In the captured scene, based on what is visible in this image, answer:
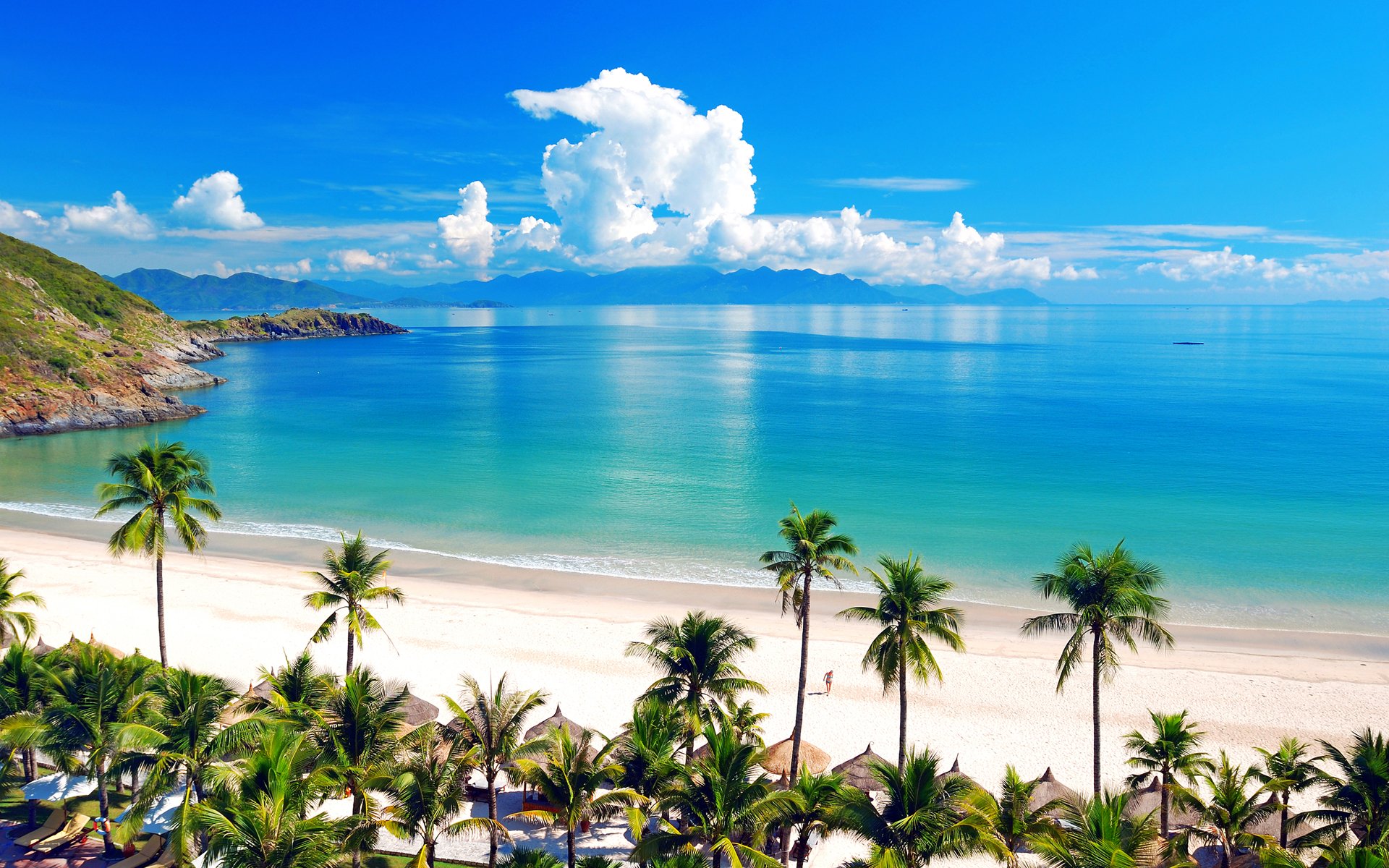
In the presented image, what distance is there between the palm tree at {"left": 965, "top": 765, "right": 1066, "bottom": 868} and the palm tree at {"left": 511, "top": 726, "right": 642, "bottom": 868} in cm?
715

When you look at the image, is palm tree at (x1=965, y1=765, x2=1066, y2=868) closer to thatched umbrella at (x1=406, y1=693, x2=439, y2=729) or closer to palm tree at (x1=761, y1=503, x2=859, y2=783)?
palm tree at (x1=761, y1=503, x2=859, y2=783)

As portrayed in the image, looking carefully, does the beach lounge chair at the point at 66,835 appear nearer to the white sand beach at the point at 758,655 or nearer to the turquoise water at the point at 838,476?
the white sand beach at the point at 758,655

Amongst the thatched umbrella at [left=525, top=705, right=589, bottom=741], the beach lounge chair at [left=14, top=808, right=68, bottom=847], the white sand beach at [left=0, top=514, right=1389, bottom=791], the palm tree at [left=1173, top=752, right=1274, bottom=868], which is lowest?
the white sand beach at [left=0, top=514, right=1389, bottom=791]

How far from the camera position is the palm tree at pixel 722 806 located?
15.1 meters

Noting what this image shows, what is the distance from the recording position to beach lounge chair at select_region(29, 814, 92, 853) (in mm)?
18188

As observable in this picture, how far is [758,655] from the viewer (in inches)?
1332

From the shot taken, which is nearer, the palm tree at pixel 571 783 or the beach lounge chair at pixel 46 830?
the palm tree at pixel 571 783

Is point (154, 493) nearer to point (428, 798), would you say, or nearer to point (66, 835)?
point (66, 835)

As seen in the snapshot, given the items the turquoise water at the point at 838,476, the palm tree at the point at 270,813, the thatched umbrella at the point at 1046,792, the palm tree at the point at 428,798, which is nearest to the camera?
the palm tree at the point at 270,813

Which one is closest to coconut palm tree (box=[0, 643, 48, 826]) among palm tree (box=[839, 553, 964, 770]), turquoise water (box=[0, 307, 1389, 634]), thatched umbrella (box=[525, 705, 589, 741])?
thatched umbrella (box=[525, 705, 589, 741])

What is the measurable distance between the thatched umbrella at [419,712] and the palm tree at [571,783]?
10.1 m

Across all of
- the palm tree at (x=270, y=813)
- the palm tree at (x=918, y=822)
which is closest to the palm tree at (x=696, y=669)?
the palm tree at (x=918, y=822)

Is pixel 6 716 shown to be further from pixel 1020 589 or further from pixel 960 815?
pixel 1020 589

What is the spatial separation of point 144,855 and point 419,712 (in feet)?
27.8
